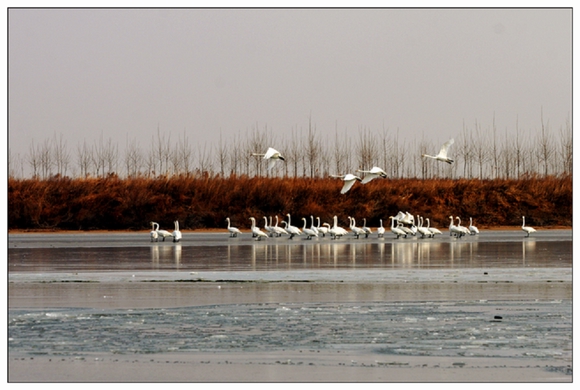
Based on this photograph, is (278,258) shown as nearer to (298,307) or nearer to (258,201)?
(298,307)

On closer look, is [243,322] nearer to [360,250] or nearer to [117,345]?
[117,345]

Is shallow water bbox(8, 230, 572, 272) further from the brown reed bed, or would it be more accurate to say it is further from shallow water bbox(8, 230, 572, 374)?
the brown reed bed

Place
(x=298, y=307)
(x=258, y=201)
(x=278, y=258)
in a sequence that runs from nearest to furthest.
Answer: (x=298, y=307) → (x=278, y=258) → (x=258, y=201)

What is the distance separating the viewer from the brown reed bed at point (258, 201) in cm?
5328

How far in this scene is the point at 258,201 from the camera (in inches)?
2178

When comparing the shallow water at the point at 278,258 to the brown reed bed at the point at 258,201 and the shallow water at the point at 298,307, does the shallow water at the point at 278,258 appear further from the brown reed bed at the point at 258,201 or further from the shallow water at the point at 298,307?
the brown reed bed at the point at 258,201

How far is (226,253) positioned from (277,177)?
31.3m

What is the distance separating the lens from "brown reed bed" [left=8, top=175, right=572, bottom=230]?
175ft

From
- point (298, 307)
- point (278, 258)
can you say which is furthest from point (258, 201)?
point (298, 307)

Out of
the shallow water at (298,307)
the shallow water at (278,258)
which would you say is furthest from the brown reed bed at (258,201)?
the shallow water at (298,307)

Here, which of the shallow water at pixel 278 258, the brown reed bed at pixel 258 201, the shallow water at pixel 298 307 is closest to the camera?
the shallow water at pixel 298 307

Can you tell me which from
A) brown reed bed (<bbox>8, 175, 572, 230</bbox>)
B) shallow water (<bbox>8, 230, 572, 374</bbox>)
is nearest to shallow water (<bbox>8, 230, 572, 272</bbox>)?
shallow water (<bbox>8, 230, 572, 374</bbox>)

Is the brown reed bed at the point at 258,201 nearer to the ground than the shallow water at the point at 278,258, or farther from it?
farther from it

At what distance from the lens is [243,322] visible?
42.0ft
